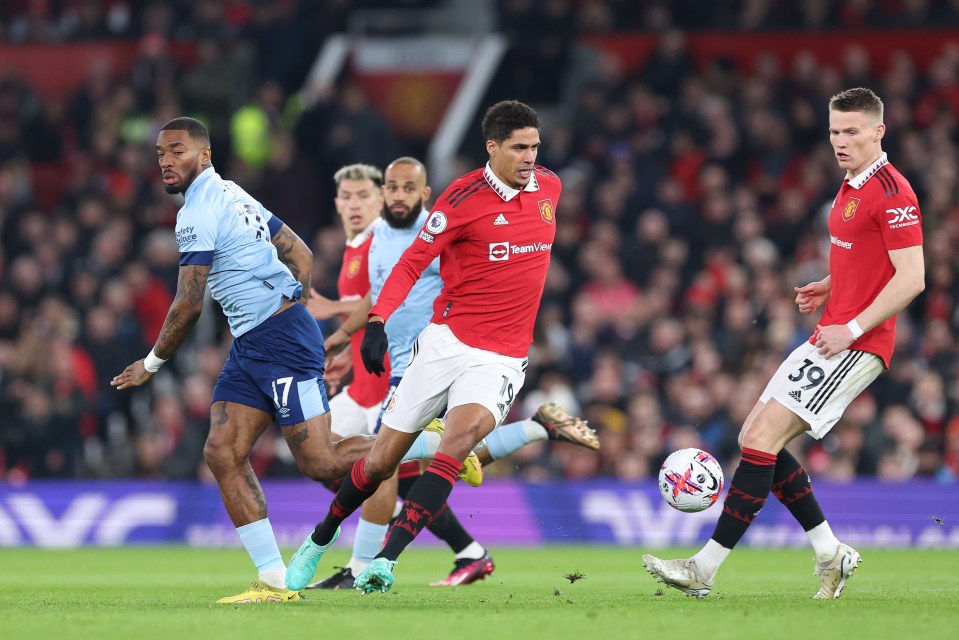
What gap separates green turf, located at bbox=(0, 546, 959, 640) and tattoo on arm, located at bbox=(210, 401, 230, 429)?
106 centimetres

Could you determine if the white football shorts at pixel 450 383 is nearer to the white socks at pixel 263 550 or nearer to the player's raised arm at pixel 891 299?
the white socks at pixel 263 550

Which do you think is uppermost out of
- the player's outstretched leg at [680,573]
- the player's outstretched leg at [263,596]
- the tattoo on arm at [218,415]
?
the tattoo on arm at [218,415]

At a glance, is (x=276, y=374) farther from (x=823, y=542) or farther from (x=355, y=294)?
(x=823, y=542)

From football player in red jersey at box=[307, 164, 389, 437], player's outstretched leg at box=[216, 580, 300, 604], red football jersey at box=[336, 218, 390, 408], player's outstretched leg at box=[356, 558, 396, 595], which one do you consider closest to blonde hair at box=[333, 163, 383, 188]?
football player in red jersey at box=[307, 164, 389, 437]

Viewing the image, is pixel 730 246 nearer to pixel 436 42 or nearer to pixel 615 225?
pixel 615 225

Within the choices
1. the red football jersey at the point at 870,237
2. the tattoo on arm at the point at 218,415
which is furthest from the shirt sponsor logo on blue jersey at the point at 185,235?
the red football jersey at the point at 870,237

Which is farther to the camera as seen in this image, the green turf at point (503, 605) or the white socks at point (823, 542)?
the white socks at point (823, 542)

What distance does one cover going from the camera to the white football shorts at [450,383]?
28.7ft

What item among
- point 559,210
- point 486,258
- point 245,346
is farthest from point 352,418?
point 559,210

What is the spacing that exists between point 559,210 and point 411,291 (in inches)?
341

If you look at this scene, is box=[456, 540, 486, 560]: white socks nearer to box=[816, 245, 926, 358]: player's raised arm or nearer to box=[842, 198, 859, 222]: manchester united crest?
box=[816, 245, 926, 358]: player's raised arm

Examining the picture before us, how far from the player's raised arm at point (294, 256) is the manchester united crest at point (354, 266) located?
Result: 75.9 inches

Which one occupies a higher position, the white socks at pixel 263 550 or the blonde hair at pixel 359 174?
the blonde hair at pixel 359 174

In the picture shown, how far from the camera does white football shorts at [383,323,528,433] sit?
8742 mm
